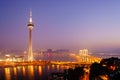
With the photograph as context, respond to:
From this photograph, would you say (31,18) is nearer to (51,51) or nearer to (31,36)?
(31,36)

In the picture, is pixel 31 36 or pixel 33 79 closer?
pixel 33 79

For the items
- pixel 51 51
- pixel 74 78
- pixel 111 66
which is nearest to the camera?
pixel 74 78

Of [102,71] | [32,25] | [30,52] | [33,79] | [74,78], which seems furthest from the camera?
[32,25]

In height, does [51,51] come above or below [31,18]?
Result: below

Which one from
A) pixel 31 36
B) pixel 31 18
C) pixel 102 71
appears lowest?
pixel 102 71

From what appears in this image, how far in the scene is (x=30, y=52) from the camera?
62594 mm

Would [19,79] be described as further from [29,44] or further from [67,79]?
[29,44]

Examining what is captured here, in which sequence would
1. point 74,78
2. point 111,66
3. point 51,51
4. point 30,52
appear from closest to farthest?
point 74,78 → point 111,66 → point 30,52 → point 51,51

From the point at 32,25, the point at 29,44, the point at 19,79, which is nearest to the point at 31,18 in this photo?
the point at 32,25

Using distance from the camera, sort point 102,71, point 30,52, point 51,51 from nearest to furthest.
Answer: point 102,71
point 30,52
point 51,51

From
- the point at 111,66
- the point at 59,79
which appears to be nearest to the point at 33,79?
the point at 59,79

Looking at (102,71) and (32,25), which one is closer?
(102,71)

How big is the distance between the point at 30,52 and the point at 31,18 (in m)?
10.6

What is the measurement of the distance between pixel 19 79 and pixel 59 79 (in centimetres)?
1237
